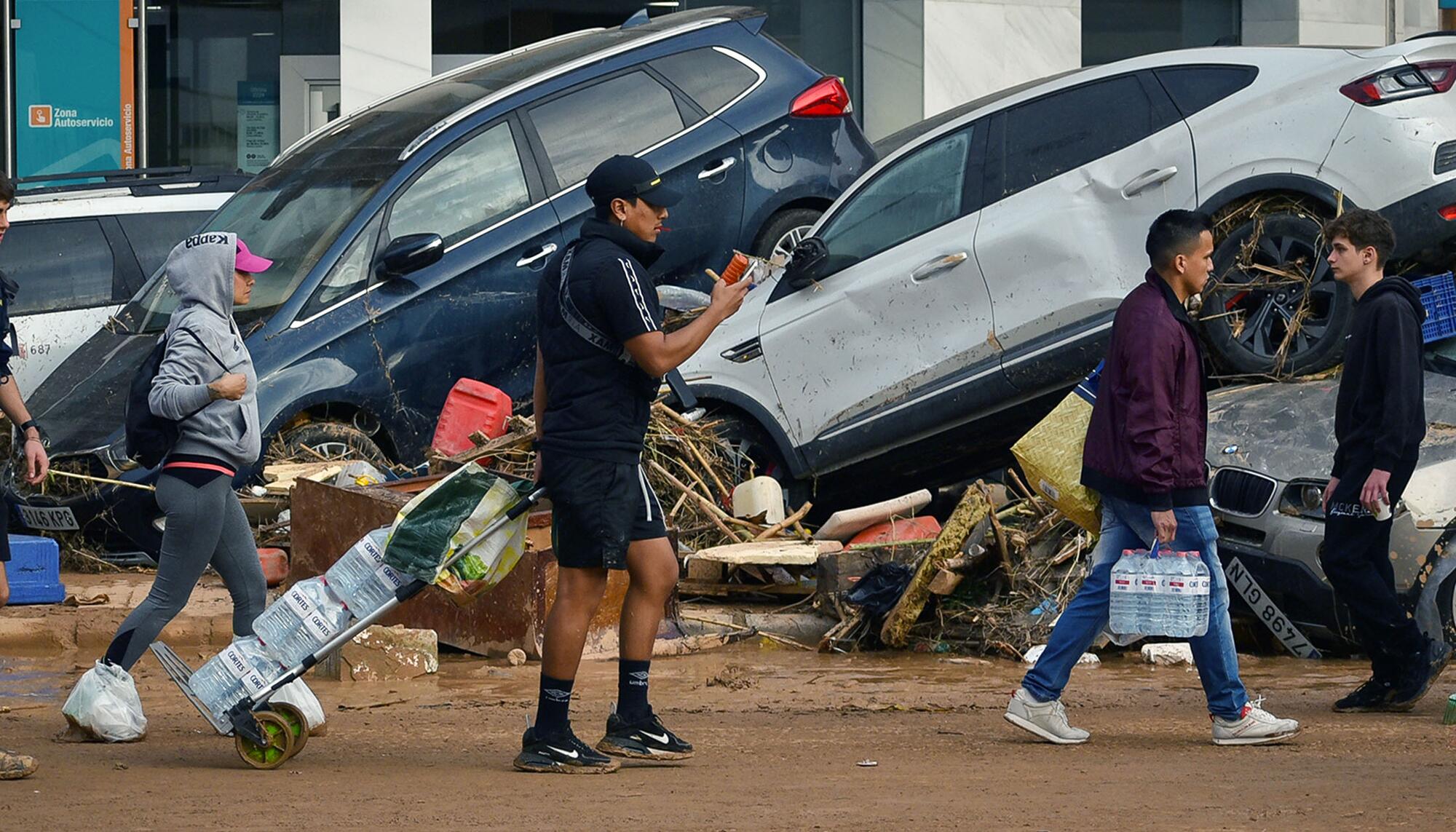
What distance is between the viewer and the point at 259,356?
30.8 feet

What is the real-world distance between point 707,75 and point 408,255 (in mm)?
2235

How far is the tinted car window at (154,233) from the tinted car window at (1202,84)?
6199 millimetres

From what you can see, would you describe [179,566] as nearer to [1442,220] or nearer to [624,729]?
[624,729]

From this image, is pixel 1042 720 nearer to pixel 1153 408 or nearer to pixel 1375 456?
pixel 1153 408

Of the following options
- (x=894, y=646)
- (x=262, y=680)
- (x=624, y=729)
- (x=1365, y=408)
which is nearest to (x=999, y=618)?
(x=894, y=646)

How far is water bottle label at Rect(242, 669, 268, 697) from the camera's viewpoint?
5562mm

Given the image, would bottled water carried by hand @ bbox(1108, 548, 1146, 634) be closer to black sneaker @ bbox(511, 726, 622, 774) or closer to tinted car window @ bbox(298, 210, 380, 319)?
black sneaker @ bbox(511, 726, 622, 774)

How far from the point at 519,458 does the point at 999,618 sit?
8.29 ft

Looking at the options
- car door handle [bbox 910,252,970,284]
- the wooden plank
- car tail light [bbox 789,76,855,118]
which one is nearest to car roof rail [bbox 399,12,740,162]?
car tail light [bbox 789,76,855,118]

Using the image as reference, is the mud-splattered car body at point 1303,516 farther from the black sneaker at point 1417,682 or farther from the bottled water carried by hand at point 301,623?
the bottled water carried by hand at point 301,623

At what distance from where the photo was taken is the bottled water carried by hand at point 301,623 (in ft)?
18.3

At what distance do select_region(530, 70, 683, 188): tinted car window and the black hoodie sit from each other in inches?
194

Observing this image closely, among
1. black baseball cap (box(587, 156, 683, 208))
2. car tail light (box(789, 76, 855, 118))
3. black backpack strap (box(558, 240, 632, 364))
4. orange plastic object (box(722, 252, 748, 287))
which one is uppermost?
car tail light (box(789, 76, 855, 118))

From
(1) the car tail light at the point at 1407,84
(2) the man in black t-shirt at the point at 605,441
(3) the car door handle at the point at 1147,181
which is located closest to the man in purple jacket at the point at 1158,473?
(2) the man in black t-shirt at the point at 605,441
